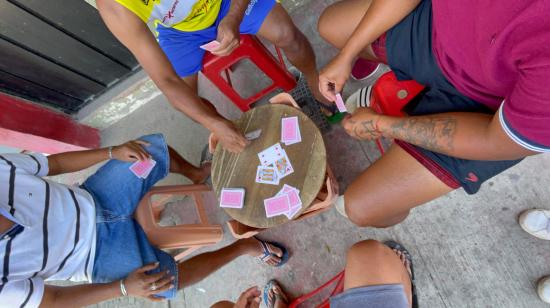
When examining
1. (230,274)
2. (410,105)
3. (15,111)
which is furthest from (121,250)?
(410,105)

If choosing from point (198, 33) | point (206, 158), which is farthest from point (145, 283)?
point (198, 33)

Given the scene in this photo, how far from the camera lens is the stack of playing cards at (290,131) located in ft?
6.59

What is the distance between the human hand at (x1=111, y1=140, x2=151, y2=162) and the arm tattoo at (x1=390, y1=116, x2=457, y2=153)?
1.51 meters

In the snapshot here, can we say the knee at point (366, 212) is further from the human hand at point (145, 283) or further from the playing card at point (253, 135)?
the human hand at point (145, 283)

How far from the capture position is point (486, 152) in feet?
4.53

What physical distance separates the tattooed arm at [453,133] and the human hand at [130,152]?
1.35 meters

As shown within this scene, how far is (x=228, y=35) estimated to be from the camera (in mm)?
1954

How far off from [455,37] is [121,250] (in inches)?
80.1

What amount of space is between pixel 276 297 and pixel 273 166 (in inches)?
41.0

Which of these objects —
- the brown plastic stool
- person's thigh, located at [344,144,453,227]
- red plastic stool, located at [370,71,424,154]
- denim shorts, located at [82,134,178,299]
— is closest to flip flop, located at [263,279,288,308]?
the brown plastic stool

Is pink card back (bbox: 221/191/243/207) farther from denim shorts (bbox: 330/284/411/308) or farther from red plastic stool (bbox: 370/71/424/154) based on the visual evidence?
red plastic stool (bbox: 370/71/424/154)

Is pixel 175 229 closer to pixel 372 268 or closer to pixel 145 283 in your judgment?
pixel 145 283

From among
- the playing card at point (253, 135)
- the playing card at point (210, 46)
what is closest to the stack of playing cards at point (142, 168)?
the playing card at point (253, 135)

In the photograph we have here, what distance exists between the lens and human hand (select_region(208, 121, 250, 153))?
6.56ft
